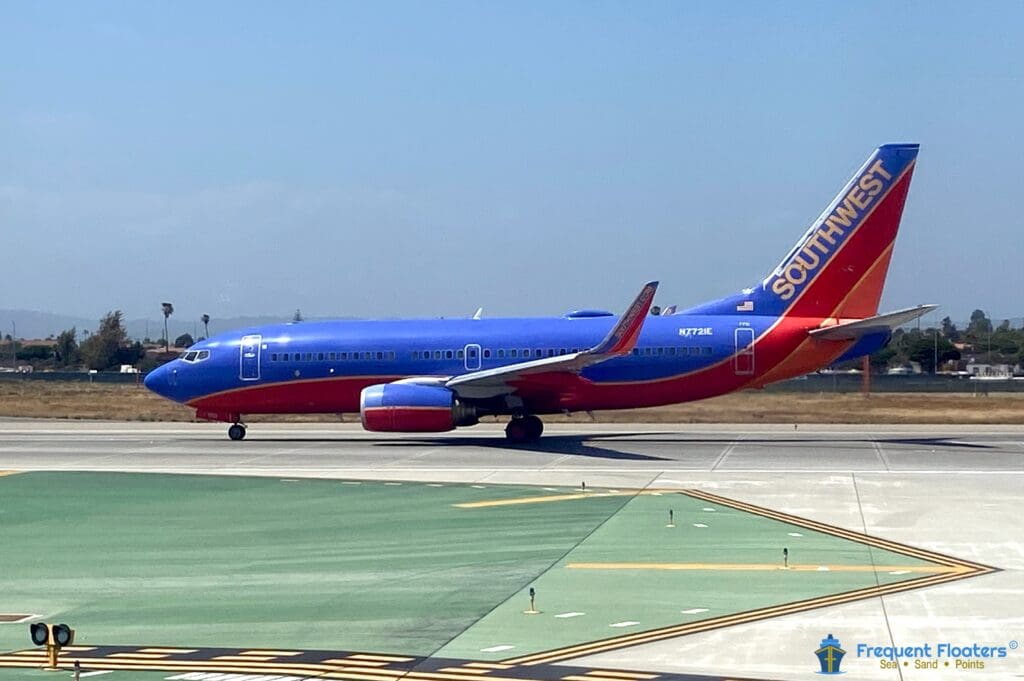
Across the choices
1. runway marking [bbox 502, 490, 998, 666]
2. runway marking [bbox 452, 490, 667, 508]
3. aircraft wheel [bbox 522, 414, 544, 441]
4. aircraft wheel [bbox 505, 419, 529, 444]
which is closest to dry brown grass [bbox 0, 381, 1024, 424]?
aircraft wheel [bbox 522, 414, 544, 441]

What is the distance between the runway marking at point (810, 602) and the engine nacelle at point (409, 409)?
16.1 m

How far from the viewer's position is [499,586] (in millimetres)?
14883

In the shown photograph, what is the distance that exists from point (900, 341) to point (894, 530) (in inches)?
4215

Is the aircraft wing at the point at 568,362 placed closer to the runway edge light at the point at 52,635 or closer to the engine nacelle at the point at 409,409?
the engine nacelle at the point at 409,409

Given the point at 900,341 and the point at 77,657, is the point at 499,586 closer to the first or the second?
the point at 77,657

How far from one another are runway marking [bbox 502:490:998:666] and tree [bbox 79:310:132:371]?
112 m

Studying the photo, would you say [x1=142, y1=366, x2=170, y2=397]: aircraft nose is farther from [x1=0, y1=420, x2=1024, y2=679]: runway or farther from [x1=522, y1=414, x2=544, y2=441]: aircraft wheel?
[x1=522, y1=414, x2=544, y2=441]: aircraft wheel

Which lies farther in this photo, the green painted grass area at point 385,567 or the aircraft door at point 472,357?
the aircraft door at point 472,357

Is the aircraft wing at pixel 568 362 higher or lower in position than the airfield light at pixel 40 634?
higher

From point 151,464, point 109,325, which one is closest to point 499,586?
point 151,464

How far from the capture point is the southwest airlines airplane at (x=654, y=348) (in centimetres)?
3488

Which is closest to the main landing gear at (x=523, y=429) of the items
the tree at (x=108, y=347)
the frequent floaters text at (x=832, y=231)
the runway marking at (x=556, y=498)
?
the frequent floaters text at (x=832, y=231)

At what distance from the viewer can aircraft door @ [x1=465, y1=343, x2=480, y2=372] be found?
3666cm

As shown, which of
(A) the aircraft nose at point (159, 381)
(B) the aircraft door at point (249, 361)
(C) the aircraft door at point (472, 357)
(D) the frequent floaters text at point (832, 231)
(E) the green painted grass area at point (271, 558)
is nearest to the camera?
(E) the green painted grass area at point (271, 558)
